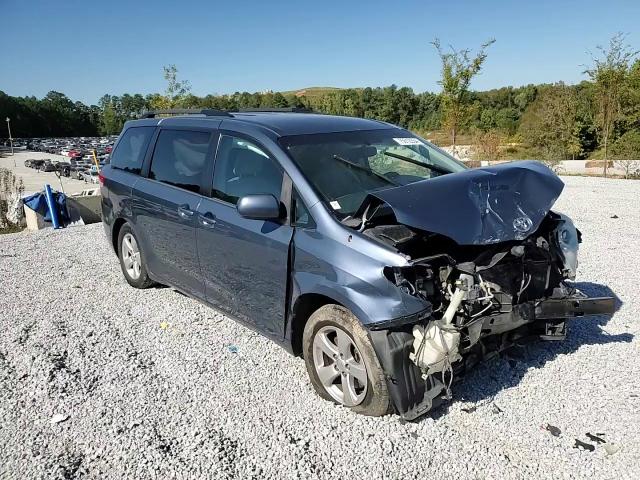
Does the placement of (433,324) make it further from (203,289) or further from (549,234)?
(203,289)

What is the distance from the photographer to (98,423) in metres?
3.19

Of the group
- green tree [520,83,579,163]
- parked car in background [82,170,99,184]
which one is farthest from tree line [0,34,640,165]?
parked car in background [82,170,99,184]

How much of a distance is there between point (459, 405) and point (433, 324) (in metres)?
0.81

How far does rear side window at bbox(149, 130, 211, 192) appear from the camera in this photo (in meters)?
4.36

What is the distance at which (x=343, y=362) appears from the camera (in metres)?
3.19

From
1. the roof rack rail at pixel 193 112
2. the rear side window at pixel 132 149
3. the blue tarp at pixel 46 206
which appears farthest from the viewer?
the blue tarp at pixel 46 206

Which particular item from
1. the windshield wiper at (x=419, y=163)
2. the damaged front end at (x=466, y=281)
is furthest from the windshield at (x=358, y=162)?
the damaged front end at (x=466, y=281)

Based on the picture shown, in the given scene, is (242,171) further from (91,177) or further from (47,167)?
(47,167)

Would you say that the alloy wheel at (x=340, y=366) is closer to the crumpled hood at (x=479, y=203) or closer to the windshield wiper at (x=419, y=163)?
the crumpled hood at (x=479, y=203)

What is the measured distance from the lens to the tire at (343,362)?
296 centimetres

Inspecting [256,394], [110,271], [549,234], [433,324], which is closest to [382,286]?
[433,324]

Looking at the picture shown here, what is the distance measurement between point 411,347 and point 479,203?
103 cm

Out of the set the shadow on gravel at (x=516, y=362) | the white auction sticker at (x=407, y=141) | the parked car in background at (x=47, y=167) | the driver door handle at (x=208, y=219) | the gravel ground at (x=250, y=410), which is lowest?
the parked car in background at (x=47, y=167)

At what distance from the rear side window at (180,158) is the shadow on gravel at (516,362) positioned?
2753 mm
